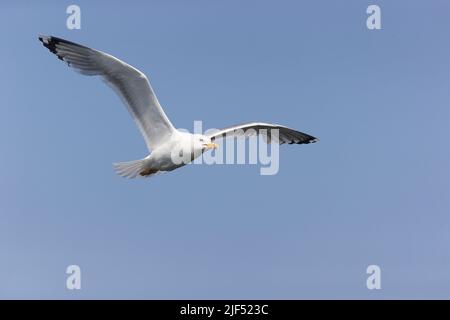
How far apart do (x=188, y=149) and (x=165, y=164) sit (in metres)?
0.29

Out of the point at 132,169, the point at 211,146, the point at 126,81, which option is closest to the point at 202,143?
the point at 211,146

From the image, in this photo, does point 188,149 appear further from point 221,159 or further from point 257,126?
point 257,126

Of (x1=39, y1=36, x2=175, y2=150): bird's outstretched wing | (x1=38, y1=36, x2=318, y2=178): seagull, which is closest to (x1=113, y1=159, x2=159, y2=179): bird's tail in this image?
(x1=38, y1=36, x2=318, y2=178): seagull

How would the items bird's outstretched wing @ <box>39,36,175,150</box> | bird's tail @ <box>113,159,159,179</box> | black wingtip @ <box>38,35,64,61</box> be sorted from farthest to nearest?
bird's tail @ <box>113,159,159,179</box> → black wingtip @ <box>38,35,64,61</box> → bird's outstretched wing @ <box>39,36,175,150</box>

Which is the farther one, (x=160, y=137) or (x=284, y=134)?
(x=284, y=134)

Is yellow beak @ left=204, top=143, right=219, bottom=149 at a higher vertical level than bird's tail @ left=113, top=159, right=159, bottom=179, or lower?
higher

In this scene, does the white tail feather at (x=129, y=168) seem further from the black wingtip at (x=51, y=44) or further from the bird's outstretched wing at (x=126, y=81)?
the black wingtip at (x=51, y=44)

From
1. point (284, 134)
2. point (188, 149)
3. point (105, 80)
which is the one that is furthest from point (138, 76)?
point (284, 134)

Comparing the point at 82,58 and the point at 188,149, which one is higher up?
the point at 82,58

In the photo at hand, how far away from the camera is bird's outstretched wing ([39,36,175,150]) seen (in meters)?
7.07

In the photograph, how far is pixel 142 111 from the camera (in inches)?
289

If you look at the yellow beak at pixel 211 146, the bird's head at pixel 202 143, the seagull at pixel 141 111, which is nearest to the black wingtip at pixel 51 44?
the seagull at pixel 141 111

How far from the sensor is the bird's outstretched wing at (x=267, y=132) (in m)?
7.69

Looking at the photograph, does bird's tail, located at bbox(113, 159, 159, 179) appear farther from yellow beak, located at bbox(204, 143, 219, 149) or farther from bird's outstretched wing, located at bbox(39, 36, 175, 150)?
yellow beak, located at bbox(204, 143, 219, 149)
